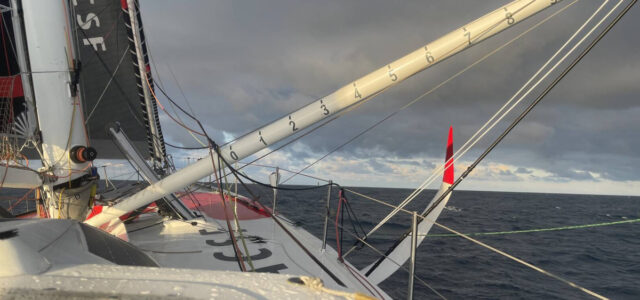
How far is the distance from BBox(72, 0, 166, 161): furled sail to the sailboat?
17 centimetres

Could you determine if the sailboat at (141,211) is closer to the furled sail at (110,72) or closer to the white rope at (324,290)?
the white rope at (324,290)

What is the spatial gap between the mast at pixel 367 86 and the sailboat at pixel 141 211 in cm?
1

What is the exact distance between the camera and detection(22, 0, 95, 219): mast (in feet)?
14.1

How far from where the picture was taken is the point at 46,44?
171 inches

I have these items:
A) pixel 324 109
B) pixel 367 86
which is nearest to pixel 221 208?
pixel 324 109

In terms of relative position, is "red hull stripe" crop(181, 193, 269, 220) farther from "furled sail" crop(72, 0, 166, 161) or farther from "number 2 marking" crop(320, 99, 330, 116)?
"number 2 marking" crop(320, 99, 330, 116)

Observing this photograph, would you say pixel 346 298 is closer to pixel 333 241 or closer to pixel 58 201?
pixel 58 201

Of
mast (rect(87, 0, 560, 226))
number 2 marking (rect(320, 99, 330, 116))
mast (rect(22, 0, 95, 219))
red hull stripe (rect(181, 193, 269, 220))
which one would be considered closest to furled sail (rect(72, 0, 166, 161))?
red hull stripe (rect(181, 193, 269, 220))

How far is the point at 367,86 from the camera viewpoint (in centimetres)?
354

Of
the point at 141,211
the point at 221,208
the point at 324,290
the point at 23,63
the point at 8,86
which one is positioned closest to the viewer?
the point at 324,290

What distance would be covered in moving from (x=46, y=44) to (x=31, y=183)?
195 cm

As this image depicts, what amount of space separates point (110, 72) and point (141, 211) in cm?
365

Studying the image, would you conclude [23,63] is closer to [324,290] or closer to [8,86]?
[8,86]

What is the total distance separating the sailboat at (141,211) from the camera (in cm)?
164
